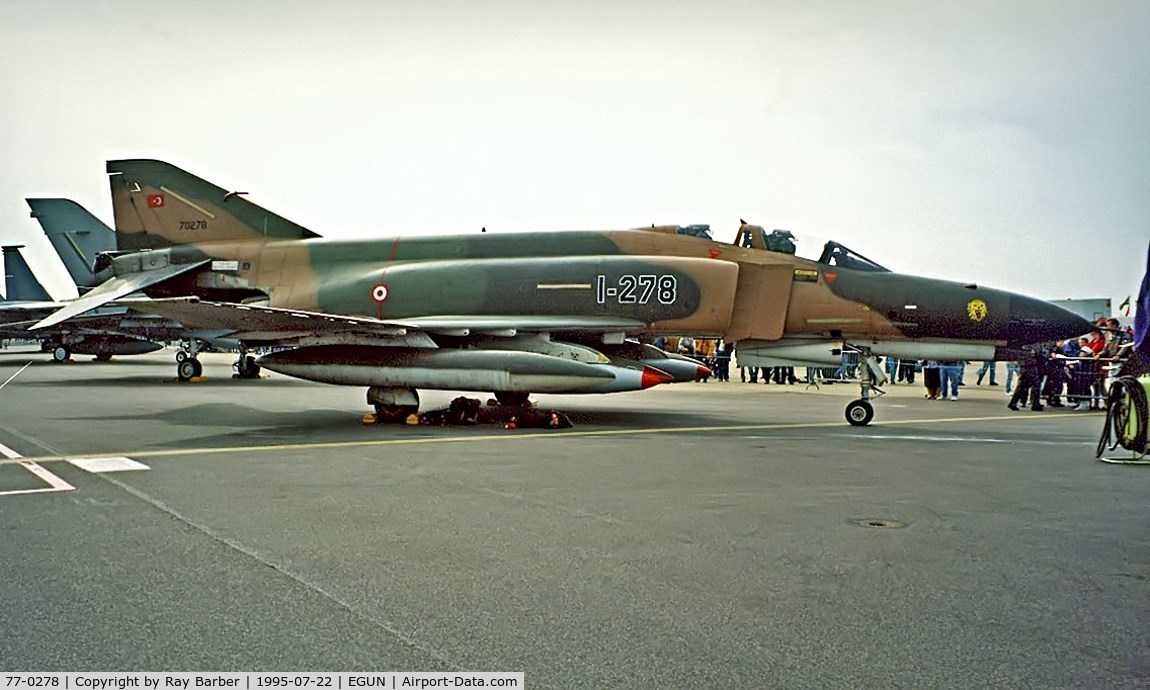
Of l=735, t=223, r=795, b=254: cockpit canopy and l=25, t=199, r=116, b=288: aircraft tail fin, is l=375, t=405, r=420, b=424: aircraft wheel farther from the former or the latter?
l=25, t=199, r=116, b=288: aircraft tail fin

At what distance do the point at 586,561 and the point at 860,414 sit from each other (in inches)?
329

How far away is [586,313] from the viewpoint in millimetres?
12562

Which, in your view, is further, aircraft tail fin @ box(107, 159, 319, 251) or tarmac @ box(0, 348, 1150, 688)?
aircraft tail fin @ box(107, 159, 319, 251)

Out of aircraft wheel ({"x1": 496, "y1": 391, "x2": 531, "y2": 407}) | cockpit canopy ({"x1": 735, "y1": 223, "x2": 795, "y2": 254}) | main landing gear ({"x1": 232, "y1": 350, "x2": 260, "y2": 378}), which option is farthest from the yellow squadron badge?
main landing gear ({"x1": 232, "y1": 350, "x2": 260, "y2": 378})

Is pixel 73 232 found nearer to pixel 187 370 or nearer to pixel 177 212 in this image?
pixel 187 370

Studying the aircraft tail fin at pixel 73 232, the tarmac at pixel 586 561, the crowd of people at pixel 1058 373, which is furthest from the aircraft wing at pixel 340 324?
the aircraft tail fin at pixel 73 232

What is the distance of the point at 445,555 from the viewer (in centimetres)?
466

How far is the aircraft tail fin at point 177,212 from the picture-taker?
1528cm

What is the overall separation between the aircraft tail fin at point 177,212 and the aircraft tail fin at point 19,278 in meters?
29.9

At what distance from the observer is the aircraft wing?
11359mm

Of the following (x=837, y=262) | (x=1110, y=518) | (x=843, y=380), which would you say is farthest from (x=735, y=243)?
(x=843, y=380)

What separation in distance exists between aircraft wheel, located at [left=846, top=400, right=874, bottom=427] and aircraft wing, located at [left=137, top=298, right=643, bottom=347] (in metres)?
2.95

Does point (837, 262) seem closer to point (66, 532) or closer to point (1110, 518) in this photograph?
point (1110, 518)

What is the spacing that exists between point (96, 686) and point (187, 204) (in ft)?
45.4
